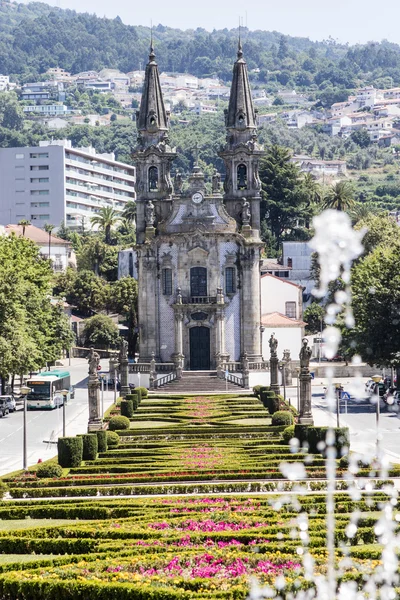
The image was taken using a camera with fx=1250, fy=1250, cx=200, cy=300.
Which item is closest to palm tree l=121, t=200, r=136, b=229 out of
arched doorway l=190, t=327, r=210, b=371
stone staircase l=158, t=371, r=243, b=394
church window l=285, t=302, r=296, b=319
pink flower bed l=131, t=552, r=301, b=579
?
church window l=285, t=302, r=296, b=319

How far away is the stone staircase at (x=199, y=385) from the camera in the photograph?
9581 cm

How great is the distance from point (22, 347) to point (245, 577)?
57719 mm

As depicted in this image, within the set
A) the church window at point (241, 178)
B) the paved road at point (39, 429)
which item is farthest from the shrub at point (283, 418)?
the church window at point (241, 178)

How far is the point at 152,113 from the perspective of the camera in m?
107

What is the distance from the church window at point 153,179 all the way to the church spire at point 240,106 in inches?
288

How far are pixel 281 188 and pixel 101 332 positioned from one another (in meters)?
38.8

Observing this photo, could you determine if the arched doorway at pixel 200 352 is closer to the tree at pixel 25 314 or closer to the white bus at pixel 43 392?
the tree at pixel 25 314

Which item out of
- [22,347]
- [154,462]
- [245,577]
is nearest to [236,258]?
[22,347]

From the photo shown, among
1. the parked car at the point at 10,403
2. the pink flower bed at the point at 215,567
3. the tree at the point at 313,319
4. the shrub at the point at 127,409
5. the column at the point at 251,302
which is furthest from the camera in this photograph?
the tree at the point at 313,319

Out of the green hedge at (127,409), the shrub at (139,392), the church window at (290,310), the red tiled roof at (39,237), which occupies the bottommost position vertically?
the green hedge at (127,409)

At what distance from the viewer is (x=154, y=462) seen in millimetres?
57000

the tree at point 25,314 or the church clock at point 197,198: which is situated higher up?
the church clock at point 197,198

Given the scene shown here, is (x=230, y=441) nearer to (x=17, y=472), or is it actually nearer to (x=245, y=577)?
(x=17, y=472)

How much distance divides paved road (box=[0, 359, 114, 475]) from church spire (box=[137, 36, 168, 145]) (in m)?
22.7
